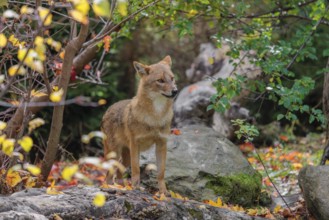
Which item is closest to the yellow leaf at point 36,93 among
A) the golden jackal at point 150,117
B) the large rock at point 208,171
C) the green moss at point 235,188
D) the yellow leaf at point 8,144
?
the golden jackal at point 150,117

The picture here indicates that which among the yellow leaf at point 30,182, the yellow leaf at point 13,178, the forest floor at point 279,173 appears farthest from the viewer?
the forest floor at point 279,173

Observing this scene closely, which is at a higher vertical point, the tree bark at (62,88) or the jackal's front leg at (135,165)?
the tree bark at (62,88)

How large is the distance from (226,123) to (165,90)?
6084 millimetres

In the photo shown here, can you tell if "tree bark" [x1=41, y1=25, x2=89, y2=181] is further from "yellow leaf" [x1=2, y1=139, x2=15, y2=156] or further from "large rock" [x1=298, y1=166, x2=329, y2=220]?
"large rock" [x1=298, y1=166, x2=329, y2=220]

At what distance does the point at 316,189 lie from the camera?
7172mm

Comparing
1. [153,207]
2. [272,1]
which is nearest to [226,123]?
[272,1]

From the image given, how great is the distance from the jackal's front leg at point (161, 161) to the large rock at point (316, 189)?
6.24ft

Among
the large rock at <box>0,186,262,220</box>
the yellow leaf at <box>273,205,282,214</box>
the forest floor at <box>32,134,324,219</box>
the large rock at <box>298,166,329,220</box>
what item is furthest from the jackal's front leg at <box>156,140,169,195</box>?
the large rock at <box>298,166,329,220</box>

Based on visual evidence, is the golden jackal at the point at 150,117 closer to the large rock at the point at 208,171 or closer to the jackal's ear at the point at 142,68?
the jackal's ear at the point at 142,68

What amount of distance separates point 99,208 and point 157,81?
2.74 meters

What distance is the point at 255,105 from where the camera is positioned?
15.2 metres

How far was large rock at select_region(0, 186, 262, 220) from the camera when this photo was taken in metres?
5.29

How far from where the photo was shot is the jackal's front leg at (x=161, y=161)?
7.73 metres

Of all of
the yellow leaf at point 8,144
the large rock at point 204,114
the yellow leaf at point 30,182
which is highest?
the yellow leaf at point 8,144
